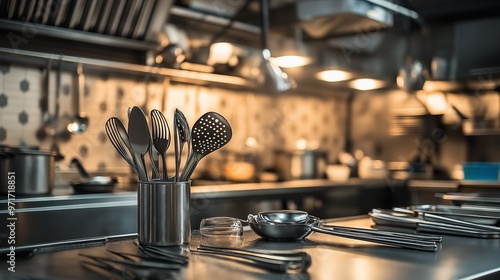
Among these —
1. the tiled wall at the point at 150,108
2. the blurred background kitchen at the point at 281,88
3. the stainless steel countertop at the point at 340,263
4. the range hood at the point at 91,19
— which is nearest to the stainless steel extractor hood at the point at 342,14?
the blurred background kitchen at the point at 281,88

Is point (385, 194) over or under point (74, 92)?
under

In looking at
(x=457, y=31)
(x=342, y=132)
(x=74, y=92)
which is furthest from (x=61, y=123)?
(x=457, y=31)

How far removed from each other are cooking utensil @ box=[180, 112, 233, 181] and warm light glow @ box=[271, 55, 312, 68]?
2701 millimetres

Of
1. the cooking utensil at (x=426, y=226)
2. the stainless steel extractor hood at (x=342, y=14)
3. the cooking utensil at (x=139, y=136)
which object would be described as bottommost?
the cooking utensil at (x=426, y=226)

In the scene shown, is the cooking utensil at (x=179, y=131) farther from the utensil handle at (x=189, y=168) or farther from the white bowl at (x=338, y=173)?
the white bowl at (x=338, y=173)

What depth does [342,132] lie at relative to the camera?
524 cm

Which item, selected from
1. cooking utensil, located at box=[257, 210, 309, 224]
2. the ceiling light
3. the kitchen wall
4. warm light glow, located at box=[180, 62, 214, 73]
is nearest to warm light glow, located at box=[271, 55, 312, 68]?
the ceiling light

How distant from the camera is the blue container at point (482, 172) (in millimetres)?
4020

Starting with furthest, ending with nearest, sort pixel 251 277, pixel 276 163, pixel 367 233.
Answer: pixel 276 163
pixel 367 233
pixel 251 277

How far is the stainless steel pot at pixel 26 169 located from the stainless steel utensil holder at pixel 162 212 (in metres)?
1.42

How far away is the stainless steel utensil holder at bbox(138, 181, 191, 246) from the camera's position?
1.24 m

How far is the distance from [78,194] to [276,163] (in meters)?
1.98

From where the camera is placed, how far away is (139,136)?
4.13 ft

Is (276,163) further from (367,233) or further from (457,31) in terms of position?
(367,233)
